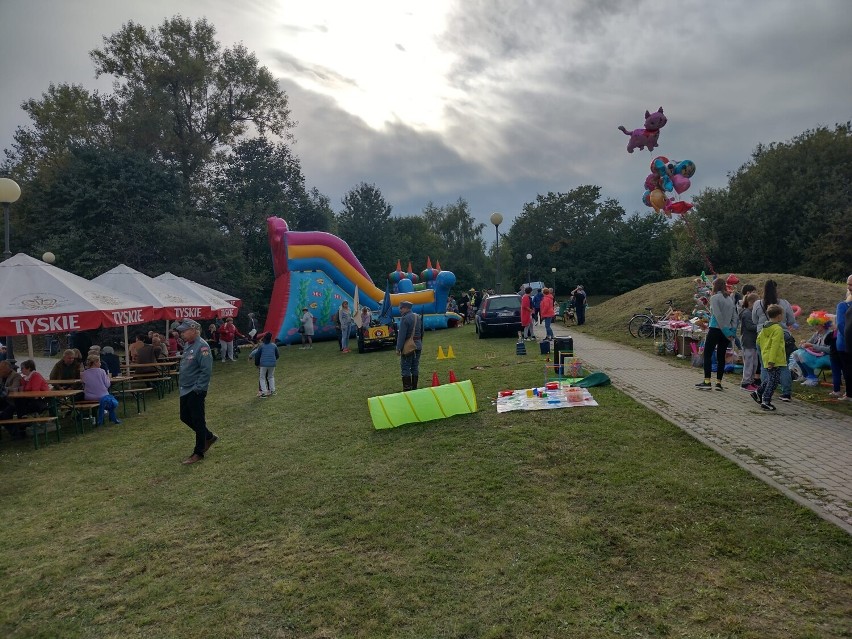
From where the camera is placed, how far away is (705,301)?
50.1 feet

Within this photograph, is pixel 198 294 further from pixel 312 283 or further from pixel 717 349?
pixel 717 349

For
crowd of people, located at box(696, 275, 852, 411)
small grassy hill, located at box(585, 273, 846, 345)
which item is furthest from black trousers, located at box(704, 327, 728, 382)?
small grassy hill, located at box(585, 273, 846, 345)

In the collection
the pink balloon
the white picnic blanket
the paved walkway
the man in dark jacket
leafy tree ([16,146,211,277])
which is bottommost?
the paved walkway

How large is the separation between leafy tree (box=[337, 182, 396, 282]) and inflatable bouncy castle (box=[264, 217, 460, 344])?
22.6 meters

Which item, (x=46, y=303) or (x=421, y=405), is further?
(x=46, y=303)

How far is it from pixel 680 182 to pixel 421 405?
10155mm

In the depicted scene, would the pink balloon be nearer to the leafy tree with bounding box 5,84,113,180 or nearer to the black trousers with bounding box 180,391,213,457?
the black trousers with bounding box 180,391,213,457

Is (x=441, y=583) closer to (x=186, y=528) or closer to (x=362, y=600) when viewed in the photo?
(x=362, y=600)

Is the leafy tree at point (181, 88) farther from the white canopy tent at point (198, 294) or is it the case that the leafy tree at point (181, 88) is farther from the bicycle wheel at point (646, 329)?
the bicycle wheel at point (646, 329)

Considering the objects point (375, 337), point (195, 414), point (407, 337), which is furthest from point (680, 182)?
point (195, 414)

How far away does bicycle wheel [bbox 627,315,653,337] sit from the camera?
18.5 metres

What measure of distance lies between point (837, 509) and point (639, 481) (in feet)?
5.01

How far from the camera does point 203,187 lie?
1384 inches

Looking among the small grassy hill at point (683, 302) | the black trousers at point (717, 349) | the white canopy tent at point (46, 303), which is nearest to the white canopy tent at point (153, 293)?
the white canopy tent at point (46, 303)
